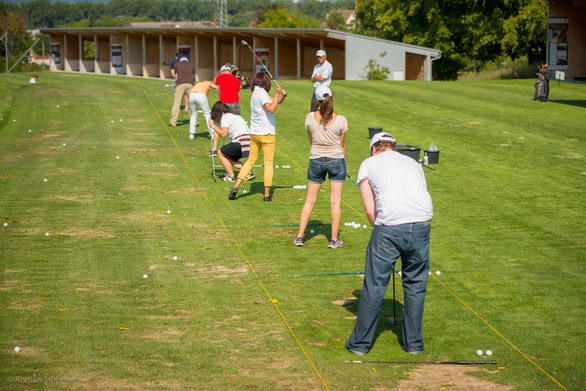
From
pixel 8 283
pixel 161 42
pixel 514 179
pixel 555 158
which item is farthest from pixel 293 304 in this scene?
pixel 161 42

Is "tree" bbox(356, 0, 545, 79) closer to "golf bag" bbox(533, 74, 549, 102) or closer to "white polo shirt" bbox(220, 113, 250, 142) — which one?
"golf bag" bbox(533, 74, 549, 102)

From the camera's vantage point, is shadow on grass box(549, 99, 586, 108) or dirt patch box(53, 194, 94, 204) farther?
shadow on grass box(549, 99, 586, 108)

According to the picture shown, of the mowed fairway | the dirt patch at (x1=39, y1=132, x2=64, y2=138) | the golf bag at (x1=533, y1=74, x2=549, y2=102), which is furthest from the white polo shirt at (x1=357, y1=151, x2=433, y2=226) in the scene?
the golf bag at (x1=533, y1=74, x2=549, y2=102)

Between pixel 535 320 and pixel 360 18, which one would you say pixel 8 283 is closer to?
pixel 535 320

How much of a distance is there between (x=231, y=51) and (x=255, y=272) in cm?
4500

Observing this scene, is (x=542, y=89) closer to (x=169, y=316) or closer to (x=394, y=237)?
(x=169, y=316)

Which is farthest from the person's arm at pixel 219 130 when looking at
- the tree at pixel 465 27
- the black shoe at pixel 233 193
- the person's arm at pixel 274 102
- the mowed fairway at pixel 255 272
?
the tree at pixel 465 27

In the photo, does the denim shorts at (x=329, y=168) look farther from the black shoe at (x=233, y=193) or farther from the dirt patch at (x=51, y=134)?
the dirt patch at (x=51, y=134)

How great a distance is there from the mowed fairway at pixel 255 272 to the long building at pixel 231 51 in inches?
912

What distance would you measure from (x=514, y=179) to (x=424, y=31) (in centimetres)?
4337

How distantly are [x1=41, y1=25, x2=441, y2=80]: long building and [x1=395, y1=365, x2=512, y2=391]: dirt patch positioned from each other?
35.9m

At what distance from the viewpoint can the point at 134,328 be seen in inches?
353

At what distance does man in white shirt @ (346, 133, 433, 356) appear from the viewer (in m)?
8.06

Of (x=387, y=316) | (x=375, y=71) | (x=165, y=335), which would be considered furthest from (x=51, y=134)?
(x=375, y=71)
